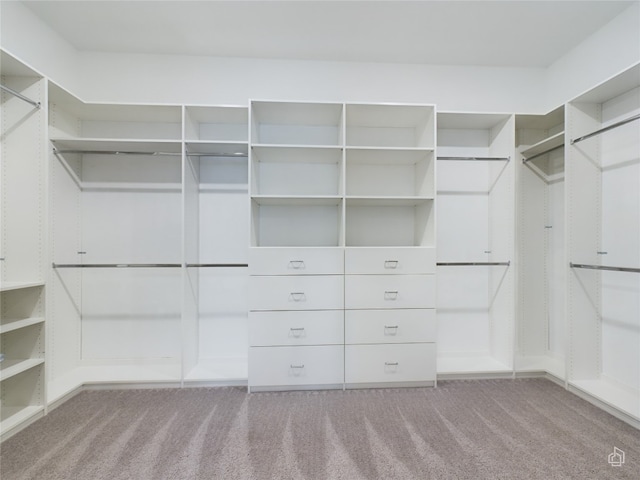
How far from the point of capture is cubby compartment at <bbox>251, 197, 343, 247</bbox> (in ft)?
8.45

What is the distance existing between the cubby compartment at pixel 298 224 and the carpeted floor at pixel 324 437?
1.21m

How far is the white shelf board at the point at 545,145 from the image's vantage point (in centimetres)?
227

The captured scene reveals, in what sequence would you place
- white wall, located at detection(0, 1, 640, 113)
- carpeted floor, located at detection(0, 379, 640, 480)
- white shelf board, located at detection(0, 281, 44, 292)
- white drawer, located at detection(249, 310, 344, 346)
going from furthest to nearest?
1. white wall, located at detection(0, 1, 640, 113)
2. white drawer, located at detection(249, 310, 344, 346)
3. white shelf board, located at detection(0, 281, 44, 292)
4. carpeted floor, located at detection(0, 379, 640, 480)

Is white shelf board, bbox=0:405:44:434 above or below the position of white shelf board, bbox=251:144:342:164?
below

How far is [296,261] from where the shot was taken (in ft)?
7.14

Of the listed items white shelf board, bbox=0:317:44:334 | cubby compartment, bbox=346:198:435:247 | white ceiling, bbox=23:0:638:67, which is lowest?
white shelf board, bbox=0:317:44:334

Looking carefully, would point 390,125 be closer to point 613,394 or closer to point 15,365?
point 613,394

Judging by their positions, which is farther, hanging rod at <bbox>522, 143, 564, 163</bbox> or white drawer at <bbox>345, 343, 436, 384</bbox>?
hanging rod at <bbox>522, 143, 564, 163</bbox>

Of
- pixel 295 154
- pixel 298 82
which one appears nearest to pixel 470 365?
pixel 295 154

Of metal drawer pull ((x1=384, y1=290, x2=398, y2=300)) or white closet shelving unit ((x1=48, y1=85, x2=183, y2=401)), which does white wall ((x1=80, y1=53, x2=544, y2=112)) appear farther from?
metal drawer pull ((x1=384, y1=290, x2=398, y2=300))

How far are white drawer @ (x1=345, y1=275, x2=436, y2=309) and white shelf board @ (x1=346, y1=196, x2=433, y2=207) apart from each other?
0.59 m

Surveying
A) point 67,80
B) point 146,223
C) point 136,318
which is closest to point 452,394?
Answer: point 136,318

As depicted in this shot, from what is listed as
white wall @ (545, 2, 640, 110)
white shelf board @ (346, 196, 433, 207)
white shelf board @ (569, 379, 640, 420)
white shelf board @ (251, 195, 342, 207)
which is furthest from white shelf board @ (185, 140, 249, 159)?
white shelf board @ (569, 379, 640, 420)

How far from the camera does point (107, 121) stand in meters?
2.51
